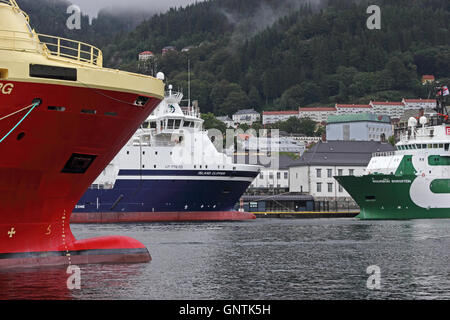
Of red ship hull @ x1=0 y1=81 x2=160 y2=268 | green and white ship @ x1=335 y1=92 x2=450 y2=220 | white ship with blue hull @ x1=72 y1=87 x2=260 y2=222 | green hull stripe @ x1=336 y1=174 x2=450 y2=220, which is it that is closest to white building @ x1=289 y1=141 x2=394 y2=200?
green and white ship @ x1=335 y1=92 x2=450 y2=220

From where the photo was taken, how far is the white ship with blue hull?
6125 cm

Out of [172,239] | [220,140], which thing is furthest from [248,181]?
[220,140]

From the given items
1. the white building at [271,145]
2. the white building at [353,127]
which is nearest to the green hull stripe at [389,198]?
the white building at [271,145]

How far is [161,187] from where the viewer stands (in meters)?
61.3

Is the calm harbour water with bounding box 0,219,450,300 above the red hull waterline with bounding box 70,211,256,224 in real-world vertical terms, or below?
above

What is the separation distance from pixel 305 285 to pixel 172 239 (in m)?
18.7

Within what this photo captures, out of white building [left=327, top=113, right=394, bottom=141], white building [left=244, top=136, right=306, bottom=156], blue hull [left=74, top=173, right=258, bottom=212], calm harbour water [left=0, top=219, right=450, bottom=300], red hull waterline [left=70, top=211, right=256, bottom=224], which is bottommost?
red hull waterline [left=70, top=211, right=256, bottom=224]

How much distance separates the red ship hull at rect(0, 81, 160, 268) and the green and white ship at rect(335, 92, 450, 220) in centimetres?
4421

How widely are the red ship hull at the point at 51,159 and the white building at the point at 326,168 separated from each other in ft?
252

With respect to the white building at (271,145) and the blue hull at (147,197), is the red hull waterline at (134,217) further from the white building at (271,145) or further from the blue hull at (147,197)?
the white building at (271,145)

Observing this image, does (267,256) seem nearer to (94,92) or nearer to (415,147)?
(94,92)

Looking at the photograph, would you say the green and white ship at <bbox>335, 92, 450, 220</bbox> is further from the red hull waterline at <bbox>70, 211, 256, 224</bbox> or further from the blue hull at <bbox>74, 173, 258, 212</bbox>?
the red hull waterline at <bbox>70, 211, 256, 224</bbox>

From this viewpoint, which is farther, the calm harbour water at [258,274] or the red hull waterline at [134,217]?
the red hull waterline at [134,217]

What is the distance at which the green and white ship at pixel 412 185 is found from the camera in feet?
210
